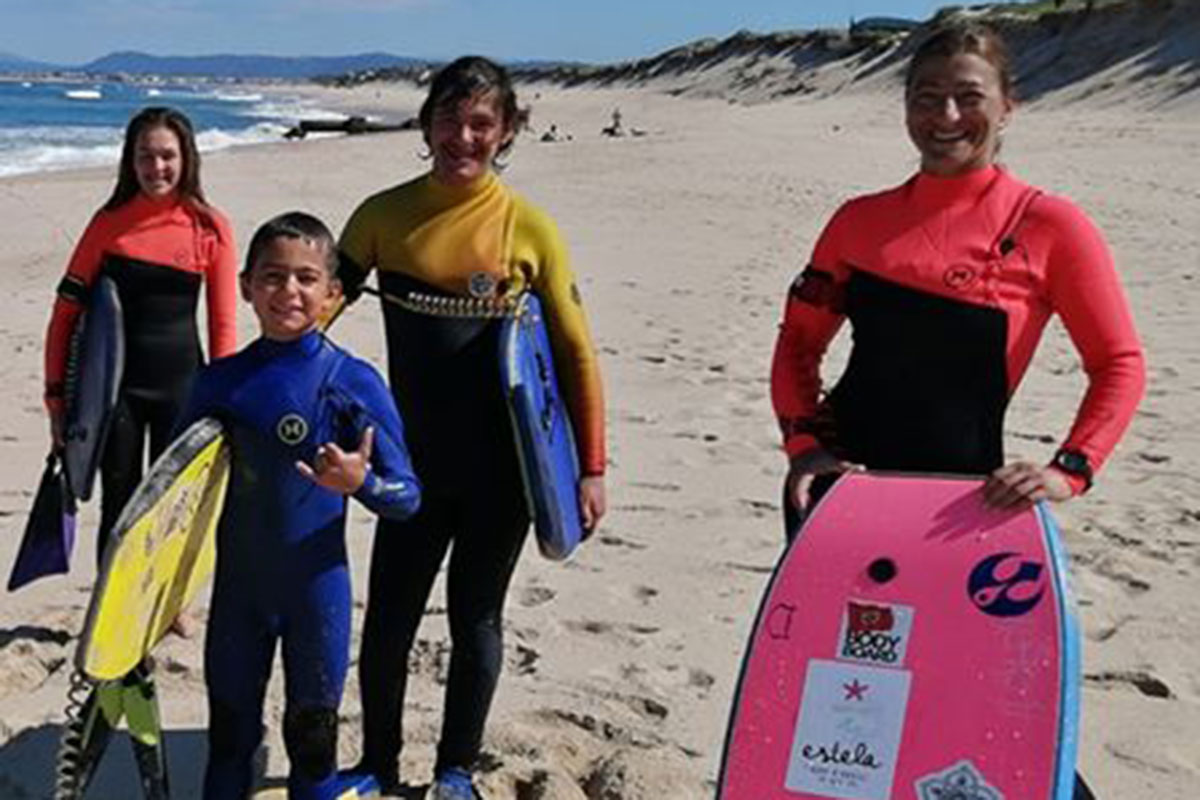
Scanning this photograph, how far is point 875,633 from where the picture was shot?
2.58m

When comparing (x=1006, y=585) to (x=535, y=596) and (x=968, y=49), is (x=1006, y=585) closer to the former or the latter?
(x=968, y=49)

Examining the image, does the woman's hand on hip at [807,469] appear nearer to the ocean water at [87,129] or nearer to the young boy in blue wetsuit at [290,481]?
the young boy in blue wetsuit at [290,481]

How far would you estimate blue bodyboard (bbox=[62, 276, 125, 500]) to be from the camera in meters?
4.04

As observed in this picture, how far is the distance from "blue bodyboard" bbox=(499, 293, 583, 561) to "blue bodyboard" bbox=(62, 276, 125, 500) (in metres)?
1.54

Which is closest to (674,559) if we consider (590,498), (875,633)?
(590,498)

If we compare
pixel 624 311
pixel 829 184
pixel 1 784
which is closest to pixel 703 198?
pixel 829 184

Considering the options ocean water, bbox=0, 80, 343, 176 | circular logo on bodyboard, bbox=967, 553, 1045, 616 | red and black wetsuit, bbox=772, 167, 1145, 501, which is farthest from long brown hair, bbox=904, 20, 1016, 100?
ocean water, bbox=0, 80, 343, 176

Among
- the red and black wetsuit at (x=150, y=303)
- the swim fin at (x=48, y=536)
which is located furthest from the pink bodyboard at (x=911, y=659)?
the swim fin at (x=48, y=536)

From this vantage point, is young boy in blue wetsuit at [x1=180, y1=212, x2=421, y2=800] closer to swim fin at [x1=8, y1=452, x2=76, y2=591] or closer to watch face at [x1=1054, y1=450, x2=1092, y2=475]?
watch face at [x1=1054, y1=450, x2=1092, y2=475]

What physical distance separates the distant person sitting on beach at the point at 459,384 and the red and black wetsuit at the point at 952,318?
62 cm

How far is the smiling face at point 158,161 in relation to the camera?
4.04 meters

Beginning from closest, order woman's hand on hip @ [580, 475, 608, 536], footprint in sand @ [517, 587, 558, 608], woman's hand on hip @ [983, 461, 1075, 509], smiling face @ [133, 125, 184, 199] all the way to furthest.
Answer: woman's hand on hip @ [983, 461, 1075, 509] < woman's hand on hip @ [580, 475, 608, 536] < smiling face @ [133, 125, 184, 199] < footprint in sand @ [517, 587, 558, 608]

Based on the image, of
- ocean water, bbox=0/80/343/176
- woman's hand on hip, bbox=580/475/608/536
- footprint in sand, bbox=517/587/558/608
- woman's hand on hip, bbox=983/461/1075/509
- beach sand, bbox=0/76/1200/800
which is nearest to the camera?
woman's hand on hip, bbox=983/461/1075/509

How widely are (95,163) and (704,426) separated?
2430cm
